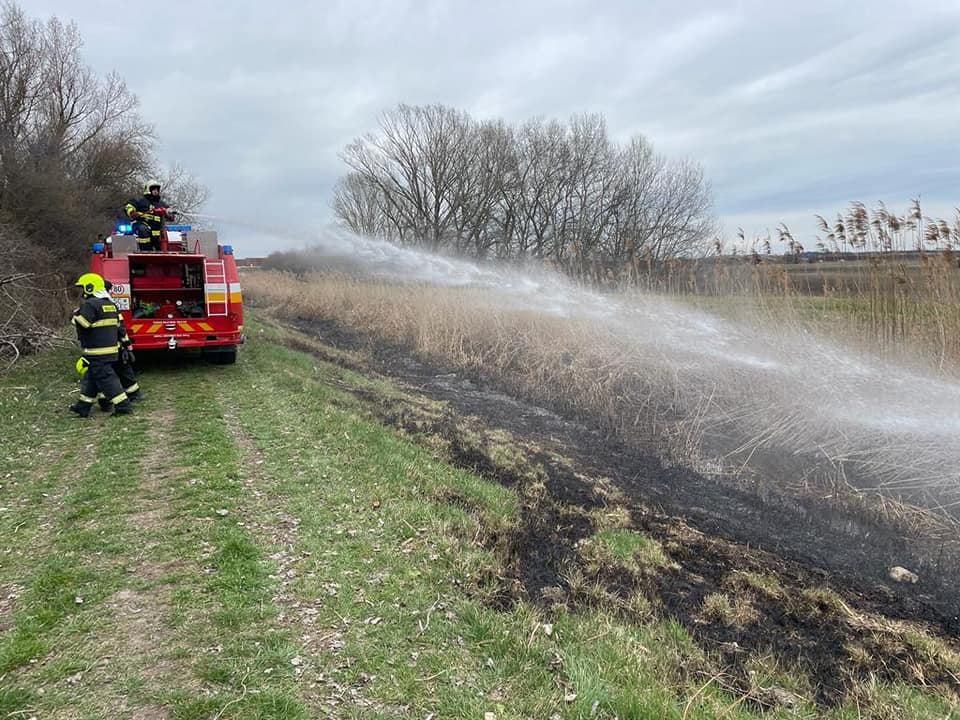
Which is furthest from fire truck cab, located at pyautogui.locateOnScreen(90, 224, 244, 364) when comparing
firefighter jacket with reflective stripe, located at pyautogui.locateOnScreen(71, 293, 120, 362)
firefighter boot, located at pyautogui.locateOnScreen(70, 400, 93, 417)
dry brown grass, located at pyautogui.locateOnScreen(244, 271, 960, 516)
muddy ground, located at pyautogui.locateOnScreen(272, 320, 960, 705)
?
dry brown grass, located at pyautogui.locateOnScreen(244, 271, 960, 516)

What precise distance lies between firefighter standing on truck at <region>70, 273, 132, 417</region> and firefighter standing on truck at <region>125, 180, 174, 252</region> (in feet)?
8.74

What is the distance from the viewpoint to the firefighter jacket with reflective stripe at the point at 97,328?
6457 mm

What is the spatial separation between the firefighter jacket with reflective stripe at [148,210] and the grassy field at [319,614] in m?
5.14

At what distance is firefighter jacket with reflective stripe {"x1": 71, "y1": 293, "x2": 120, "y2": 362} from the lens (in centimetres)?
646

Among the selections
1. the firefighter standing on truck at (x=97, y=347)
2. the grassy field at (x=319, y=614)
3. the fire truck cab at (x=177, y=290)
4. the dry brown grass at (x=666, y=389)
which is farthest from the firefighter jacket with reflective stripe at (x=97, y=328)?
the dry brown grass at (x=666, y=389)

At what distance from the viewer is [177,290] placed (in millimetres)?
9461

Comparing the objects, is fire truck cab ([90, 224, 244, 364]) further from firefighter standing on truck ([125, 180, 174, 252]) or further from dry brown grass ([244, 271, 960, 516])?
dry brown grass ([244, 271, 960, 516])

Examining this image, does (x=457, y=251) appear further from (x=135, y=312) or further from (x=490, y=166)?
(x=135, y=312)

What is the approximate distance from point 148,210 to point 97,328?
355 cm

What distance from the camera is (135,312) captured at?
8.94m

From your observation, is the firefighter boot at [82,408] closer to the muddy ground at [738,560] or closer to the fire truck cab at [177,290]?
the fire truck cab at [177,290]

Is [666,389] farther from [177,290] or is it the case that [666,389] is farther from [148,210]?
[148,210]

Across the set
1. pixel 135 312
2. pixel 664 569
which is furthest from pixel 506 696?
pixel 135 312

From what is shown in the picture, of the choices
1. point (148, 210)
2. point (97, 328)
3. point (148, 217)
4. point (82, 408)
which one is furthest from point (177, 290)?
point (82, 408)
